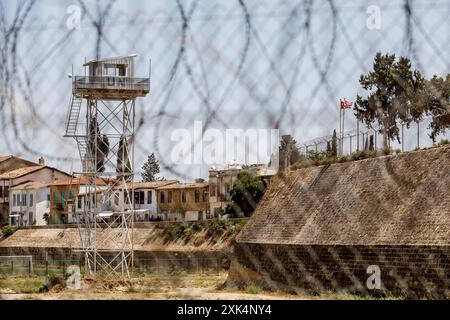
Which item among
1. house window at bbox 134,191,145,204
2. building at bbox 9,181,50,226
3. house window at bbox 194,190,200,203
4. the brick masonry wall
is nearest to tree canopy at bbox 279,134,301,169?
the brick masonry wall

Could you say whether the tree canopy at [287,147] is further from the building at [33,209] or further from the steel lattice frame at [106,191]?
the building at [33,209]

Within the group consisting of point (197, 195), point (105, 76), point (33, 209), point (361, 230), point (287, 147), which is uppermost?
point (105, 76)

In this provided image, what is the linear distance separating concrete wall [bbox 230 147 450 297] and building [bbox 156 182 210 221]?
25765mm

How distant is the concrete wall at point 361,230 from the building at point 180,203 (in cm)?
2577

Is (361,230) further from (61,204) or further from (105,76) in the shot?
(61,204)

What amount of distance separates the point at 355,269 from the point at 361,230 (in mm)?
947

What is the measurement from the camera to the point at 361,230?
65.6ft

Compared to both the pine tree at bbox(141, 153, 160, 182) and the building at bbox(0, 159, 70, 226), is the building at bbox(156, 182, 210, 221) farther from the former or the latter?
the pine tree at bbox(141, 153, 160, 182)

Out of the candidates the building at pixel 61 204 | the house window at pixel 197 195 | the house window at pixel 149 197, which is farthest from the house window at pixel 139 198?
the house window at pixel 197 195

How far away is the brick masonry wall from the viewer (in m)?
17.7

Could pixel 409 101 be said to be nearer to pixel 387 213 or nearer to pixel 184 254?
pixel 387 213

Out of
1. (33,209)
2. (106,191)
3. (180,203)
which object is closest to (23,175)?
(106,191)
